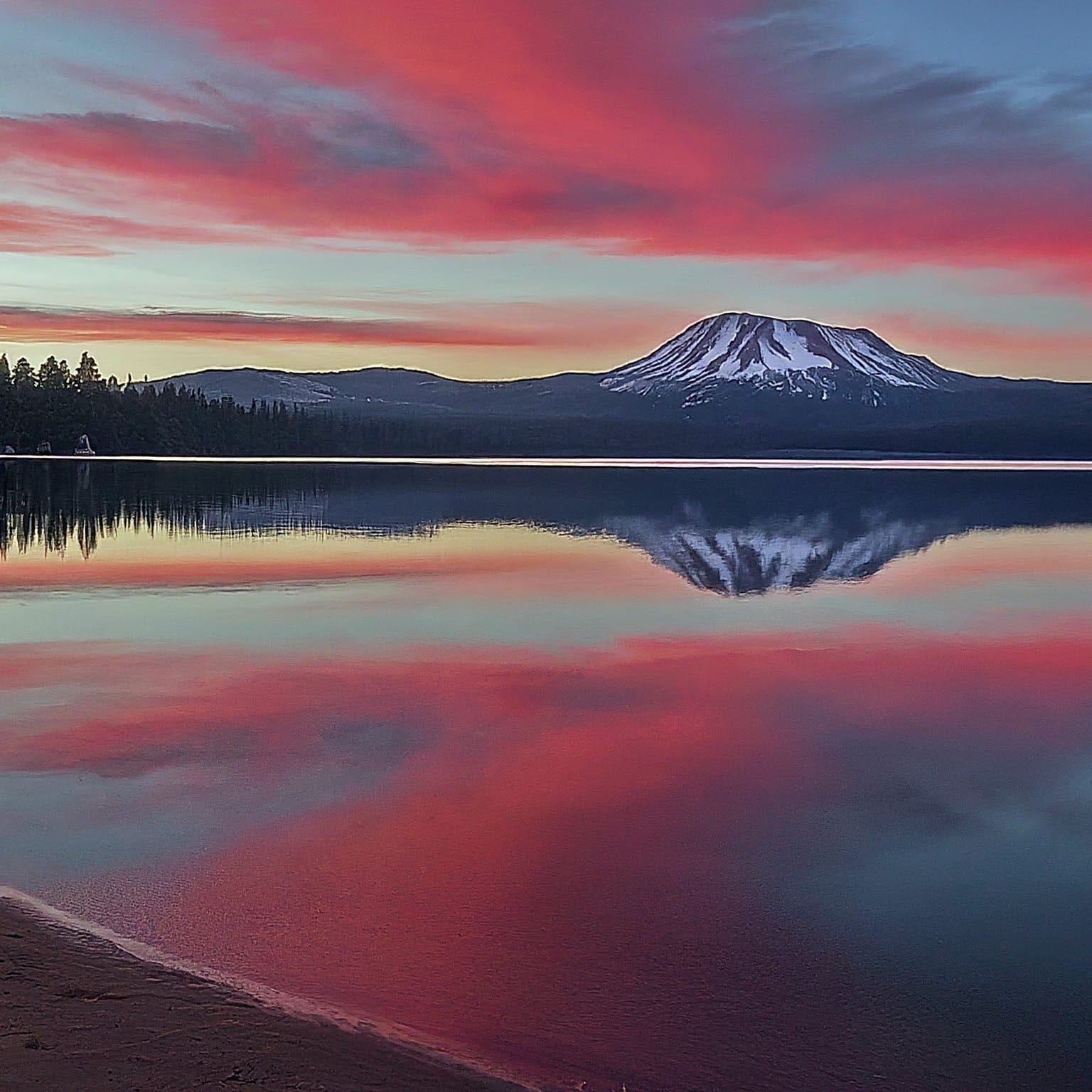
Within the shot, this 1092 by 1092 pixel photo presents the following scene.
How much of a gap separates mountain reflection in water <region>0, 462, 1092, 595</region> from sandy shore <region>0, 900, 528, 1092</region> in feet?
65.0

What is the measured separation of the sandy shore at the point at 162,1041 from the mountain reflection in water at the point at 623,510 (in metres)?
19.8

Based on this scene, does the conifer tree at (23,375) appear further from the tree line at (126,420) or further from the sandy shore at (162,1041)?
the sandy shore at (162,1041)

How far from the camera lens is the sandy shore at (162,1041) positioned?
18.1 ft

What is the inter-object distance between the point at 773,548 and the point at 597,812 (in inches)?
996

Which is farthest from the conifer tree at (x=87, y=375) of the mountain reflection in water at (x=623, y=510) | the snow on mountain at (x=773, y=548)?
the snow on mountain at (x=773, y=548)

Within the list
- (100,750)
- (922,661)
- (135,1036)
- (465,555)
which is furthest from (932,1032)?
(465,555)

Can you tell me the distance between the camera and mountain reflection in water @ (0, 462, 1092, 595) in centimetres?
3325

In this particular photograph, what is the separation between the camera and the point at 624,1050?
6.40m

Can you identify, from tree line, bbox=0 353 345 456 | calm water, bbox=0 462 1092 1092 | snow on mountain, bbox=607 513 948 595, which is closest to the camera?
calm water, bbox=0 462 1092 1092

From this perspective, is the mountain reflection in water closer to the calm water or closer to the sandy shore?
the calm water

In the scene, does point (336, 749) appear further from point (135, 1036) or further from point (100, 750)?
point (135, 1036)

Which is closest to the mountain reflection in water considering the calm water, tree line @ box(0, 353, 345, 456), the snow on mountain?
the snow on mountain

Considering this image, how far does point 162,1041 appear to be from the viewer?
5.90 m

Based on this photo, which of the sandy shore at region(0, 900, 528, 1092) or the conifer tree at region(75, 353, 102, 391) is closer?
the sandy shore at region(0, 900, 528, 1092)
